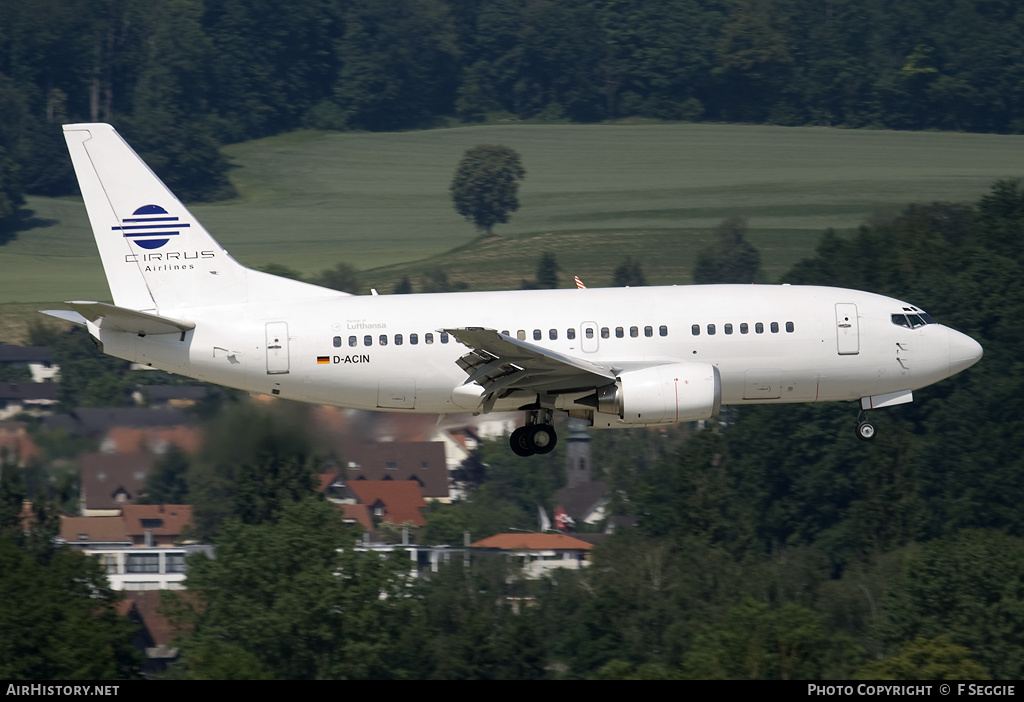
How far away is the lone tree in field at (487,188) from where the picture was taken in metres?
171

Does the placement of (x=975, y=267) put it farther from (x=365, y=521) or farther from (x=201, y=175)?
(x=201, y=175)

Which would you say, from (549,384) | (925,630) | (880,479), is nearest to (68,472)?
(549,384)

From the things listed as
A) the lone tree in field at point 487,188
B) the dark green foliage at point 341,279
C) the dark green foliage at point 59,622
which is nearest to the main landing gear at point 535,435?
the dark green foliage at point 59,622

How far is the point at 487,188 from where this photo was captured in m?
171

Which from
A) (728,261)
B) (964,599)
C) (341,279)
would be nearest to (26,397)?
(341,279)

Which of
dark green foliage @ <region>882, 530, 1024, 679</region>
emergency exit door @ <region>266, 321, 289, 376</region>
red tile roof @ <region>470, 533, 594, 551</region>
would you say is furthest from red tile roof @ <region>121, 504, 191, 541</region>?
emergency exit door @ <region>266, 321, 289, 376</region>

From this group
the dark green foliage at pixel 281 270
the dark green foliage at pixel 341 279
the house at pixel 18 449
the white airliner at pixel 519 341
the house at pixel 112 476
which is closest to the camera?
the white airliner at pixel 519 341

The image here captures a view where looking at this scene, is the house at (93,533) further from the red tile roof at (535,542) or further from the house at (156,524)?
the red tile roof at (535,542)

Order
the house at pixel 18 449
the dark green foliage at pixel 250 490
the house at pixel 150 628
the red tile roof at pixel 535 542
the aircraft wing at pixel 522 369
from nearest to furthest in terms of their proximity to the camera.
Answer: the aircraft wing at pixel 522 369, the house at pixel 18 449, the dark green foliage at pixel 250 490, the house at pixel 150 628, the red tile roof at pixel 535 542

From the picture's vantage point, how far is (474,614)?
8844cm

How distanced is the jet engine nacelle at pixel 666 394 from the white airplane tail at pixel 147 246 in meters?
8.53

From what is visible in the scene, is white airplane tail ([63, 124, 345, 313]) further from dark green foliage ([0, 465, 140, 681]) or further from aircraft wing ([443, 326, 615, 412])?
dark green foliage ([0, 465, 140, 681])

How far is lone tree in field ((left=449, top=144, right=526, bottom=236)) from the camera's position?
171 meters

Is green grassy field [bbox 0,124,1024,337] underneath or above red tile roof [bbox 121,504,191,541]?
above
